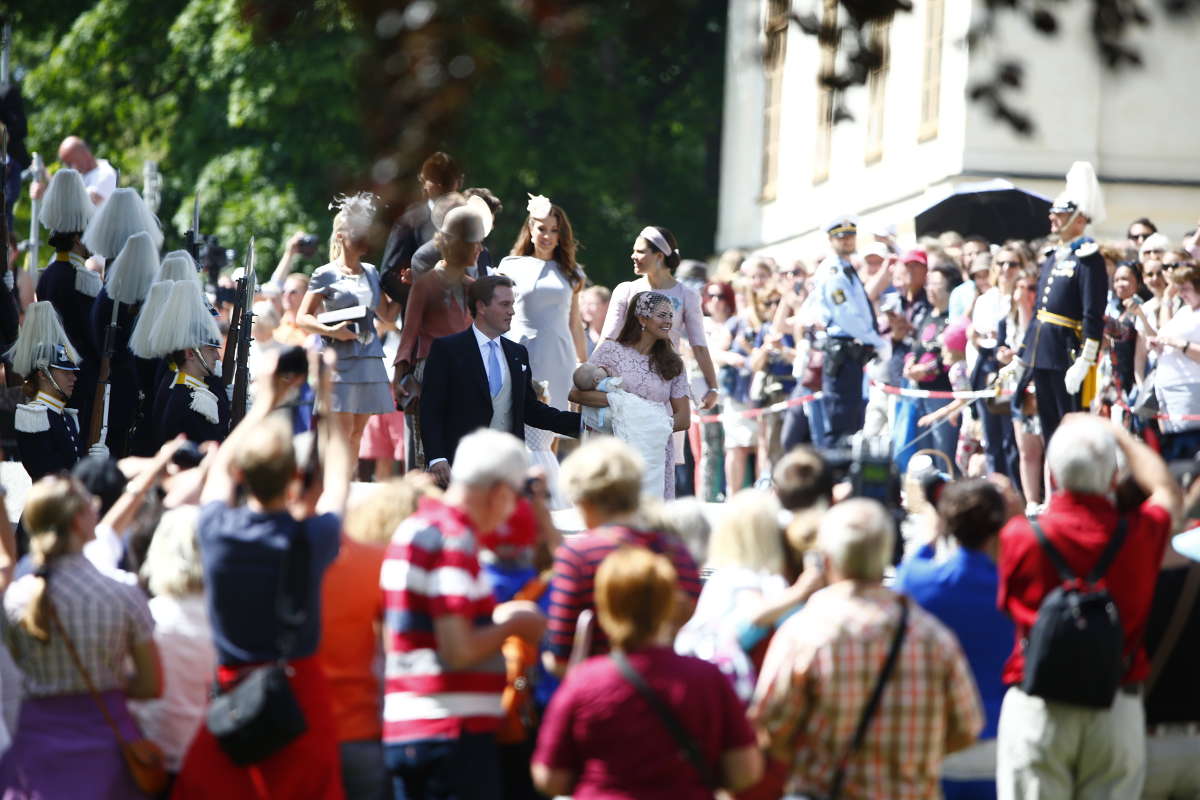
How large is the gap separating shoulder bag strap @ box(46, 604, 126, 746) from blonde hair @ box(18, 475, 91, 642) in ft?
0.07

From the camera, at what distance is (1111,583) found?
21.0 feet

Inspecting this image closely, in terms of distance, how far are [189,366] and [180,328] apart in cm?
24

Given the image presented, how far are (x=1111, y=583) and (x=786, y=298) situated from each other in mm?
9555

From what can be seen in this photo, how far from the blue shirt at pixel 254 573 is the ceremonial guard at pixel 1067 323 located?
25.0 ft

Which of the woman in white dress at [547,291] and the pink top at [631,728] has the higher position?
the woman in white dress at [547,291]

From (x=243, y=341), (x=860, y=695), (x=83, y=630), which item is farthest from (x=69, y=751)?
(x=243, y=341)

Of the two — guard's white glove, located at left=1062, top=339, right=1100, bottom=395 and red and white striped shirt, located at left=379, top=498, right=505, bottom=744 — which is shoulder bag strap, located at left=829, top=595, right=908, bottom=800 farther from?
guard's white glove, located at left=1062, top=339, right=1100, bottom=395

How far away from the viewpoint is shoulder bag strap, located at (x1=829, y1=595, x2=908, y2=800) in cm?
551

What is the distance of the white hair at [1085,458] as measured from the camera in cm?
634

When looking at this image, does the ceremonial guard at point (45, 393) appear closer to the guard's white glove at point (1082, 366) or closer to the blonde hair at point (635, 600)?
the blonde hair at point (635, 600)

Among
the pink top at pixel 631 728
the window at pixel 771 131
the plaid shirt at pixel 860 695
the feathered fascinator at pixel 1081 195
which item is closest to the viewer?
the pink top at pixel 631 728

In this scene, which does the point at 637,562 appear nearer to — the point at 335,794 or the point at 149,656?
the point at 335,794

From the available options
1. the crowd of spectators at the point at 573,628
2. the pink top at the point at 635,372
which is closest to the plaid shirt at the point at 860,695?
the crowd of spectators at the point at 573,628

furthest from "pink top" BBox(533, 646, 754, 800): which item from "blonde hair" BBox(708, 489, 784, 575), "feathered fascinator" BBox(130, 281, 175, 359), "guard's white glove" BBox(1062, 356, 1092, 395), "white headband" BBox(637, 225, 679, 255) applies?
"guard's white glove" BBox(1062, 356, 1092, 395)
